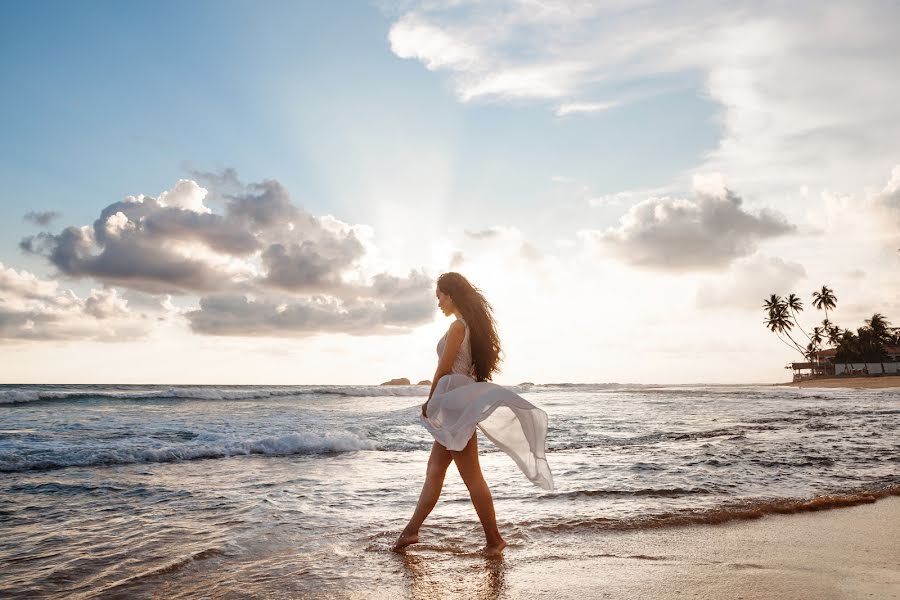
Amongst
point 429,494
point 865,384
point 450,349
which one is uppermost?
point 450,349

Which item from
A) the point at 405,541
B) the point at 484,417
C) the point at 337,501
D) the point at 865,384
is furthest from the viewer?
the point at 865,384

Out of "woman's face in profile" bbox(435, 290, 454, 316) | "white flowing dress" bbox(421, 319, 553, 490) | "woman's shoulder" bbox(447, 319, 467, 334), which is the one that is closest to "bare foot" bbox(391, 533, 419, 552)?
"white flowing dress" bbox(421, 319, 553, 490)

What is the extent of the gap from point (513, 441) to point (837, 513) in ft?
11.5

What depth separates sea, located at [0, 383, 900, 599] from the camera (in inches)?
161

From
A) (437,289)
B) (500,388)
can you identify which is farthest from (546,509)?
(437,289)

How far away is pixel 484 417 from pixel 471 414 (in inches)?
4.2

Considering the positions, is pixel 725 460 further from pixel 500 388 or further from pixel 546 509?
pixel 500 388

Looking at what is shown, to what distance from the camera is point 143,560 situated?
175 inches

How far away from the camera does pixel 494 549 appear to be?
455cm

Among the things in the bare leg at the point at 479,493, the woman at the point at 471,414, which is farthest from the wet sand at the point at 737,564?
the woman at the point at 471,414

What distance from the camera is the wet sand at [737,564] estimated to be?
140 inches

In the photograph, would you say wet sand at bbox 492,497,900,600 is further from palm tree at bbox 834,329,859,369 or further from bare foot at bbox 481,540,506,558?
palm tree at bbox 834,329,859,369

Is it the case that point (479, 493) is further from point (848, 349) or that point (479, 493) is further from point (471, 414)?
point (848, 349)

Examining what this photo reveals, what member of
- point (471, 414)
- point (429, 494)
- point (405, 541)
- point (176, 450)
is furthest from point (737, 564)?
point (176, 450)
